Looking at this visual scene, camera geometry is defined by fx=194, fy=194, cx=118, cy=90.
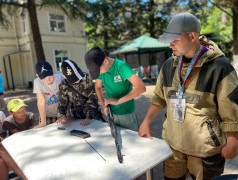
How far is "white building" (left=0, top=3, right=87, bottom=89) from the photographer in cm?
1388

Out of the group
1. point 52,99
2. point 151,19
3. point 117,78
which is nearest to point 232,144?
point 117,78

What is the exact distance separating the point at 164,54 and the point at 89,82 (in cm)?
1115

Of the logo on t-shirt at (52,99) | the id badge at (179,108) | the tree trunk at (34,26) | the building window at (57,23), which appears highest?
the building window at (57,23)

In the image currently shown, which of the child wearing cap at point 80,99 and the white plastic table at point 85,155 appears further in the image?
the child wearing cap at point 80,99

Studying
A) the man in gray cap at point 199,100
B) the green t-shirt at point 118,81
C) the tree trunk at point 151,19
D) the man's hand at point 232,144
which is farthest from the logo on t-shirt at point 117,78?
the tree trunk at point 151,19

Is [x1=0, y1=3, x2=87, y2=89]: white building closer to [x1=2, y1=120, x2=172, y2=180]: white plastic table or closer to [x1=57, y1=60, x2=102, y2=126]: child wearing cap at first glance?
[x1=57, y1=60, x2=102, y2=126]: child wearing cap

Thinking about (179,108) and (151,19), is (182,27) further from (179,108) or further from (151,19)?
(151,19)

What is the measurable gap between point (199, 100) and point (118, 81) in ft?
2.72

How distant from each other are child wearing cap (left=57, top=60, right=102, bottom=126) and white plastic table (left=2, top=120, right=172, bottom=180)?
39cm

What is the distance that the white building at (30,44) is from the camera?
13883 mm

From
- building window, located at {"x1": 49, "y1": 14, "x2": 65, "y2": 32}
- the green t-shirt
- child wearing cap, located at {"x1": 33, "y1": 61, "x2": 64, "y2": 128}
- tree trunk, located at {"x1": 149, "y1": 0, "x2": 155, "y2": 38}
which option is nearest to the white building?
building window, located at {"x1": 49, "y1": 14, "x2": 65, "y2": 32}

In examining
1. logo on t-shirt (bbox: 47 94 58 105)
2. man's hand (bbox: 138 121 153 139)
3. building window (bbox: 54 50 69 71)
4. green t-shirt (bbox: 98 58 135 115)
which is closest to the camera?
man's hand (bbox: 138 121 153 139)

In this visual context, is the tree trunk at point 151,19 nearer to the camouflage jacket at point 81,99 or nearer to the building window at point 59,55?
the building window at point 59,55

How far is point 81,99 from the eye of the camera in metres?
2.25
